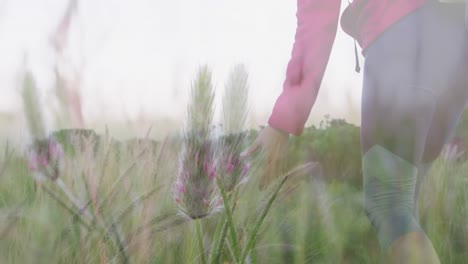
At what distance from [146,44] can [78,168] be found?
282mm

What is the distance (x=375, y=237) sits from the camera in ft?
4.70

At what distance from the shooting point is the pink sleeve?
1.37 meters

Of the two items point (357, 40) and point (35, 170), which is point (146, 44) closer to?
point (35, 170)

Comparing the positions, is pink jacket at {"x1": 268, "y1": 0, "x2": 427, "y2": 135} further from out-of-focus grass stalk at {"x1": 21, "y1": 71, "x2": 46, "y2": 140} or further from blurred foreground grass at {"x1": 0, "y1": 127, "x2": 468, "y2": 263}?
out-of-focus grass stalk at {"x1": 21, "y1": 71, "x2": 46, "y2": 140}

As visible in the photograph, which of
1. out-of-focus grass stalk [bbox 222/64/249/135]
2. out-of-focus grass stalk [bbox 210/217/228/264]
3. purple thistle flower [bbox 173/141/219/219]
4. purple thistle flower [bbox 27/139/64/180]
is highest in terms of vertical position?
out-of-focus grass stalk [bbox 222/64/249/135]

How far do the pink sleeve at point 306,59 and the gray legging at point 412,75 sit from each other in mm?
104

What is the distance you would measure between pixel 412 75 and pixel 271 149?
0.34m

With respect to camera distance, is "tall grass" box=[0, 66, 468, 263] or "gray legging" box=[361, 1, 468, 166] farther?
"gray legging" box=[361, 1, 468, 166]

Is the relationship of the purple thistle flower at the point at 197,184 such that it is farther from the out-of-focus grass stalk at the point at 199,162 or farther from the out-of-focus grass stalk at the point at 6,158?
the out-of-focus grass stalk at the point at 6,158

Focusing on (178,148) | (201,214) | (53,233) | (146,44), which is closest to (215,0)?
(146,44)

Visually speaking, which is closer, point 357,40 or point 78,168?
point 78,168

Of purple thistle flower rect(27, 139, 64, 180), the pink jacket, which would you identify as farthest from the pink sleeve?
purple thistle flower rect(27, 139, 64, 180)

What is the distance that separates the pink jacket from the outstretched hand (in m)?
0.02

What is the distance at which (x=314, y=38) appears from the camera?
4.52ft
